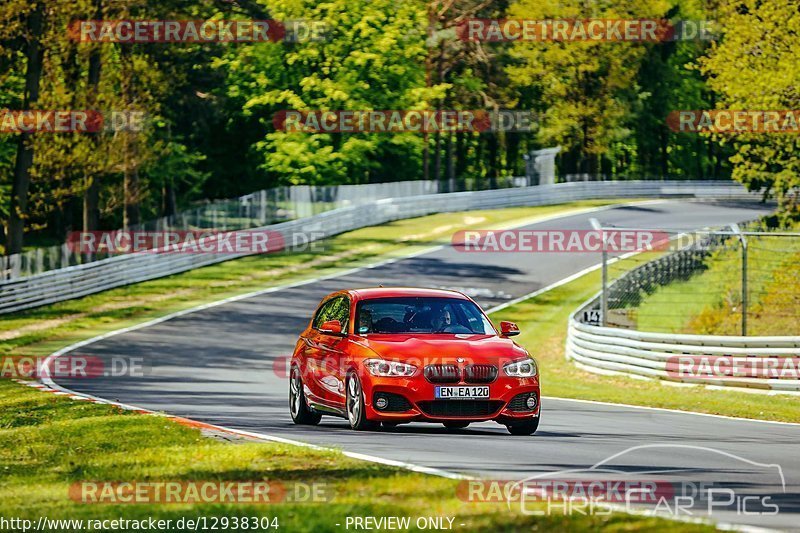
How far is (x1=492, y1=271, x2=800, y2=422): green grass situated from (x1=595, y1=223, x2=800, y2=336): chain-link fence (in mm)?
1566

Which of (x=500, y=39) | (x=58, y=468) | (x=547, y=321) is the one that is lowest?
(x=547, y=321)

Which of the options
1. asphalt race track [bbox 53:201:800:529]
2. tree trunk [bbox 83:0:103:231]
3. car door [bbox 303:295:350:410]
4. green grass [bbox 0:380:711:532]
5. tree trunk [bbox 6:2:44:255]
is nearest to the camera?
green grass [bbox 0:380:711:532]

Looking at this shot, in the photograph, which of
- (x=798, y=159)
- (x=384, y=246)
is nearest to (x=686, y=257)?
(x=798, y=159)

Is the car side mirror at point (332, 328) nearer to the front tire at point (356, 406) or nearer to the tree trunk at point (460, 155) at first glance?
the front tire at point (356, 406)

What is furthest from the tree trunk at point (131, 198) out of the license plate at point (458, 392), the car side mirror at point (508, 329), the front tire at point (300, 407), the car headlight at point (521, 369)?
the license plate at point (458, 392)

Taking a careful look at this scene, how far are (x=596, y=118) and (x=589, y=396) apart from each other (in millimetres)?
60825

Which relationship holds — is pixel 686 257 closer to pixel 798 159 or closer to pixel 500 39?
pixel 798 159

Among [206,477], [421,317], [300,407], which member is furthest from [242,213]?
[206,477]

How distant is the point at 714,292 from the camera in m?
29.9

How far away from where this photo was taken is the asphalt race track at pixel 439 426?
37.4ft

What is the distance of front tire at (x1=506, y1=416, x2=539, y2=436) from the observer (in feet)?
46.9

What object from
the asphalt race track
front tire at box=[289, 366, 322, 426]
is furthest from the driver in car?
front tire at box=[289, 366, 322, 426]

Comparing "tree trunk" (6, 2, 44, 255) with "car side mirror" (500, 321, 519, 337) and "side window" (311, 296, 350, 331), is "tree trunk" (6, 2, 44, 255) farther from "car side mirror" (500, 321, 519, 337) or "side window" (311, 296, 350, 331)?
Answer: "car side mirror" (500, 321, 519, 337)

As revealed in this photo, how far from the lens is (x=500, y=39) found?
266 feet
